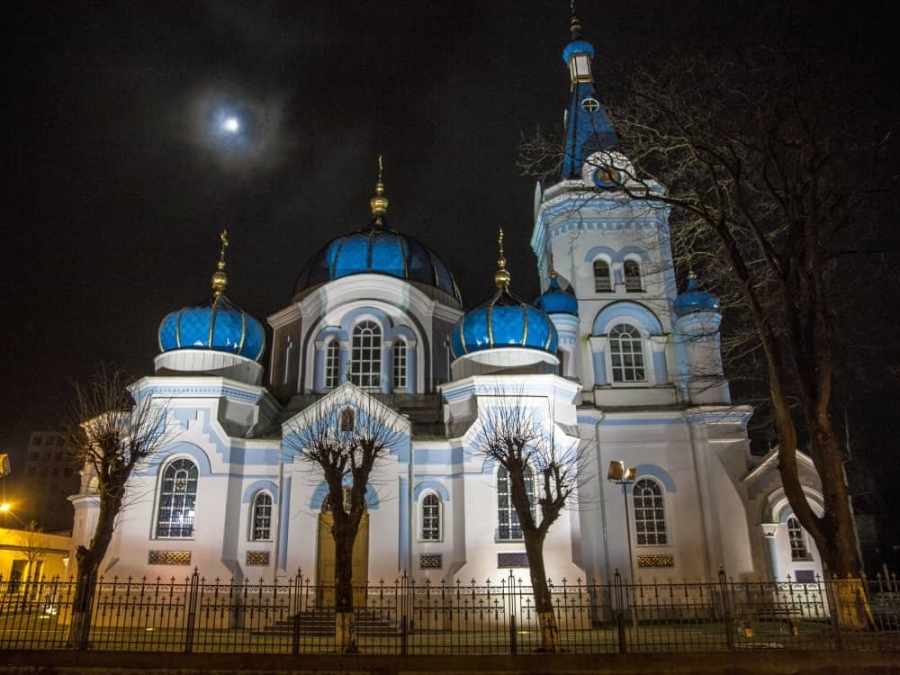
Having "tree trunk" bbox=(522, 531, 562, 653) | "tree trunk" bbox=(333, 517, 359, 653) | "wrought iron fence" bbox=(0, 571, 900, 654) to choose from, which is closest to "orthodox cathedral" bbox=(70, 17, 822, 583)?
"wrought iron fence" bbox=(0, 571, 900, 654)

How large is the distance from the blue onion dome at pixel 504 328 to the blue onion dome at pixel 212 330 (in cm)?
593

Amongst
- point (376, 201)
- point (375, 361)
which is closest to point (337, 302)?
point (375, 361)

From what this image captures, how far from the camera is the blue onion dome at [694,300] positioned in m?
21.7

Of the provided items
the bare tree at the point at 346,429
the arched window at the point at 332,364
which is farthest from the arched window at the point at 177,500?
the arched window at the point at 332,364

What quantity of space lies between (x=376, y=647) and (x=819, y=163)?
37.6 feet

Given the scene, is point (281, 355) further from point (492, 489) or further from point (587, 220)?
point (587, 220)

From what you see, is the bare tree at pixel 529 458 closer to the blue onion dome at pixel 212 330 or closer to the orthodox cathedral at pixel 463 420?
the orthodox cathedral at pixel 463 420

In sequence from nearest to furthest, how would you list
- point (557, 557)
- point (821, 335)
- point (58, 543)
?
1. point (821, 335)
2. point (557, 557)
3. point (58, 543)

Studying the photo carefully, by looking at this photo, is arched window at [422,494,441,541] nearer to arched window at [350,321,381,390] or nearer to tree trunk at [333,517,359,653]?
arched window at [350,321,381,390]

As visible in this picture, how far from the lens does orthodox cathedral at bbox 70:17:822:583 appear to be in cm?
1777

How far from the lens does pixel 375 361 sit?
882 inches

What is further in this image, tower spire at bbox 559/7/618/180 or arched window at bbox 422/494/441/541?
tower spire at bbox 559/7/618/180

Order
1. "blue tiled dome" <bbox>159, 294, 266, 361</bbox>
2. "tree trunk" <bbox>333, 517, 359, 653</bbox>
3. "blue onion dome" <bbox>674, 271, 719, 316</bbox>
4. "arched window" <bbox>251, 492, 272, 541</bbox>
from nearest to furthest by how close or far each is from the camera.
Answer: "tree trunk" <bbox>333, 517, 359, 653</bbox>
"arched window" <bbox>251, 492, 272, 541</bbox>
"blue tiled dome" <bbox>159, 294, 266, 361</bbox>
"blue onion dome" <bbox>674, 271, 719, 316</bbox>

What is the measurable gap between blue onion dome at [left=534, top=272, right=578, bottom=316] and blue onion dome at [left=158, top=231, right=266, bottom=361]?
8.70m
